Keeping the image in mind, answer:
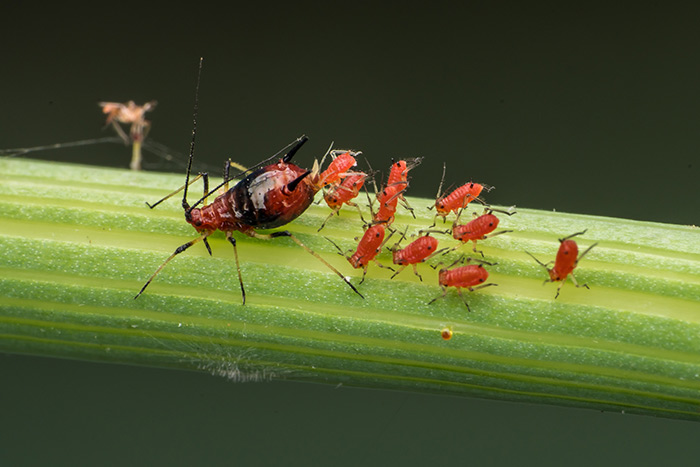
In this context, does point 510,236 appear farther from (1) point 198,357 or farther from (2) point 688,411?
(1) point 198,357

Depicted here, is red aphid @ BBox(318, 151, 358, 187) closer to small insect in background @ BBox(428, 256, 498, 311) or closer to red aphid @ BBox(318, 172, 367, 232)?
red aphid @ BBox(318, 172, 367, 232)

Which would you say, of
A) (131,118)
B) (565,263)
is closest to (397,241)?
(565,263)

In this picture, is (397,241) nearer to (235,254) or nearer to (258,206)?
(258,206)

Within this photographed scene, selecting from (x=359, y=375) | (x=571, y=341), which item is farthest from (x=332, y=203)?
(x=571, y=341)

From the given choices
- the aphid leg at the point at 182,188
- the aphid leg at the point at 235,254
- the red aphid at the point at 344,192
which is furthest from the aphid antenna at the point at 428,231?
the aphid leg at the point at 182,188

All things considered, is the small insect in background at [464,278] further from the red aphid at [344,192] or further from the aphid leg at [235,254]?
the aphid leg at [235,254]
